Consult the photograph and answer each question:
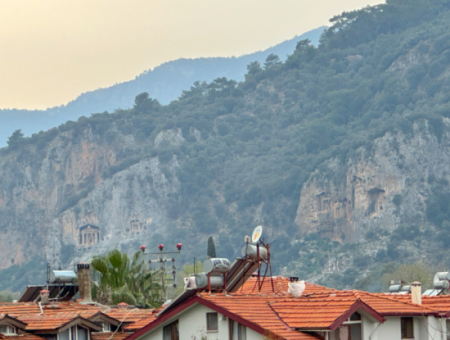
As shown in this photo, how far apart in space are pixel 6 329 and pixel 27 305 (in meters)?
5.81

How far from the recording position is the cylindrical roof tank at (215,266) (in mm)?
26641

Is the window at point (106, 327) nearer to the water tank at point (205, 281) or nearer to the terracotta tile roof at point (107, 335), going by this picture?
the terracotta tile roof at point (107, 335)

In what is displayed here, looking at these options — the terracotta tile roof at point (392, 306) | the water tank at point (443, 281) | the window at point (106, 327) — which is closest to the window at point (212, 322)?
the terracotta tile roof at point (392, 306)

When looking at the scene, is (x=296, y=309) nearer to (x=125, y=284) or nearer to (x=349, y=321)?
(x=349, y=321)

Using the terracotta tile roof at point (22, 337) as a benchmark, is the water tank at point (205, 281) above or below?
above

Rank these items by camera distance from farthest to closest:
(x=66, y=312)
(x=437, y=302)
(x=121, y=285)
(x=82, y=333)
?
(x=121, y=285) < (x=66, y=312) < (x=82, y=333) < (x=437, y=302)

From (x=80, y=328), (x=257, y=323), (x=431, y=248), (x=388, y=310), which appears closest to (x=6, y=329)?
(x=80, y=328)

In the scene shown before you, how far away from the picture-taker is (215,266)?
26.8m

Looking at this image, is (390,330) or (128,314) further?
(128,314)

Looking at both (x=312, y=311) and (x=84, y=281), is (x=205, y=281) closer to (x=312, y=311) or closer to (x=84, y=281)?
(x=312, y=311)

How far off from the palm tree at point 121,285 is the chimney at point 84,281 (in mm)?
4449

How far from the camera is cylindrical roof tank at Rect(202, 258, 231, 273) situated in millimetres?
26641

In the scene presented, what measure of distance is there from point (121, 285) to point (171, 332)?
22.1 meters

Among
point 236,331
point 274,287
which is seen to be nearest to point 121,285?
point 274,287
